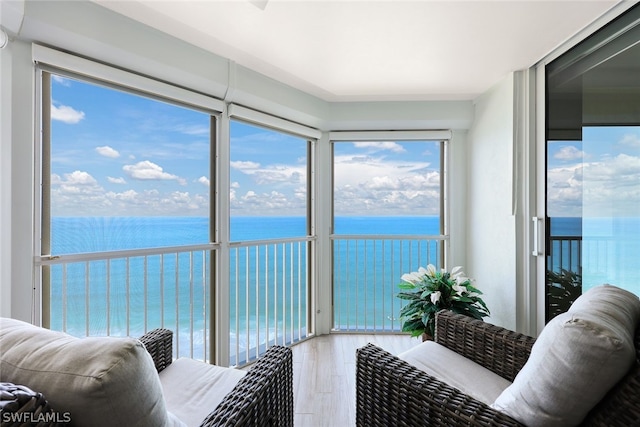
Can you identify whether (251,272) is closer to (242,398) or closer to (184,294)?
(184,294)

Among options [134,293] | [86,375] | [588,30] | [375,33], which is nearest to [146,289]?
[134,293]

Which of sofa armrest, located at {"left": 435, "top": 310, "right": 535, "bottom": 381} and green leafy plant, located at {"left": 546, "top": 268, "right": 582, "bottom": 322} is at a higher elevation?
green leafy plant, located at {"left": 546, "top": 268, "right": 582, "bottom": 322}

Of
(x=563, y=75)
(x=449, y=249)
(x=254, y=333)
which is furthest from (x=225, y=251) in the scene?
(x=563, y=75)

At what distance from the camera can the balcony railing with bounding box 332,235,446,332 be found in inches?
137

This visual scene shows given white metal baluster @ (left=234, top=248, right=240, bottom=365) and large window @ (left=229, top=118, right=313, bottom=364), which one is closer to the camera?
white metal baluster @ (left=234, top=248, right=240, bottom=365)

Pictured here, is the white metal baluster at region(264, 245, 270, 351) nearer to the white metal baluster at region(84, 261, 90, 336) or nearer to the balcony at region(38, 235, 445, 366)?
the balcony at region(38, 235, 445, 366)

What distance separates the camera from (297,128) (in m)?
3.10

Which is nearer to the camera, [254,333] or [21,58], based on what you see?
[21,58]

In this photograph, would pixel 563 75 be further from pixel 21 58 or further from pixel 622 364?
pixel 21 58

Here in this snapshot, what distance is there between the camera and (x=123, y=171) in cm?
208

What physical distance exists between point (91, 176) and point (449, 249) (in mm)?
2947

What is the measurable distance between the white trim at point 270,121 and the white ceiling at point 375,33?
31 cm

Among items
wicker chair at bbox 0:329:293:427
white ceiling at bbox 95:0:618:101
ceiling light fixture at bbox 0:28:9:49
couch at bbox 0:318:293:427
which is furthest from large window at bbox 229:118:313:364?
couch at bbox 0:318:293:427

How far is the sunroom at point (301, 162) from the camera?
1.68 m
